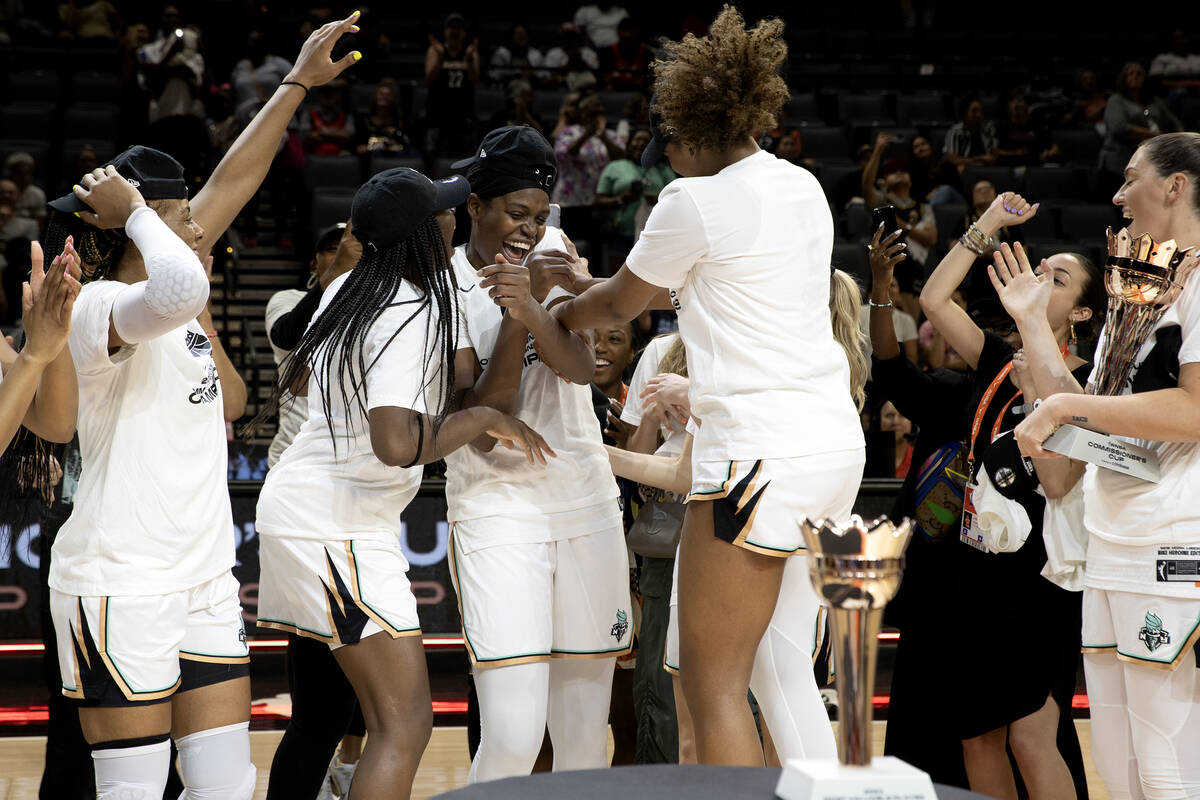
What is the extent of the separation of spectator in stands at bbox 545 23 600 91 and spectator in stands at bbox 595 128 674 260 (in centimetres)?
248

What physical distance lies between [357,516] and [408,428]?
0.30 meters

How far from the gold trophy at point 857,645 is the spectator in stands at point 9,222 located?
7815 mm

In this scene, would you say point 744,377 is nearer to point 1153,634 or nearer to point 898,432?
point 1153,634

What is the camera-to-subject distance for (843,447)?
8.81 ft

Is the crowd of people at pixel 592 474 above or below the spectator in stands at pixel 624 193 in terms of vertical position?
below

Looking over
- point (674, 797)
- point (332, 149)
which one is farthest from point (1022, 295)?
point (332, 149)

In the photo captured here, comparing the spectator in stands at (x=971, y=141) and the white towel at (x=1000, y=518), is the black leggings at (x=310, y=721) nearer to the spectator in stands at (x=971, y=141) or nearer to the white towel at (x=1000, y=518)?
the white towel at (x=1000, y=518)

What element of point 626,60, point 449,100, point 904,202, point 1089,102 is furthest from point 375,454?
point 1089,102

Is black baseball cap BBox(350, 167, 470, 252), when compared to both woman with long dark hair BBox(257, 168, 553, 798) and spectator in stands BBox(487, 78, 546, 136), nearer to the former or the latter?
woman with long dark hair BBox(257, 168, 553, 798)

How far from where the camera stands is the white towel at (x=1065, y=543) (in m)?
3.37

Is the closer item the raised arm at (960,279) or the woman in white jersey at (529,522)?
the woman in white jersey at (529,522)

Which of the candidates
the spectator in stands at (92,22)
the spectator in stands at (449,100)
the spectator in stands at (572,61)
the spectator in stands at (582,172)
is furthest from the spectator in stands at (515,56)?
the spectator in stands at (92,22)

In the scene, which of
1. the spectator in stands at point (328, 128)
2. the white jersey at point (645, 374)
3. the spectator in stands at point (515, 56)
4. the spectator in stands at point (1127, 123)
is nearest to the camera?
the white jersey at point (645, 374)

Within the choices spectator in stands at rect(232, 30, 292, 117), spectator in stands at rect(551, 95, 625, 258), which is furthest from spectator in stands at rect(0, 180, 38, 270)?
spectator in stands at rect(551, 95, 625, 258)
